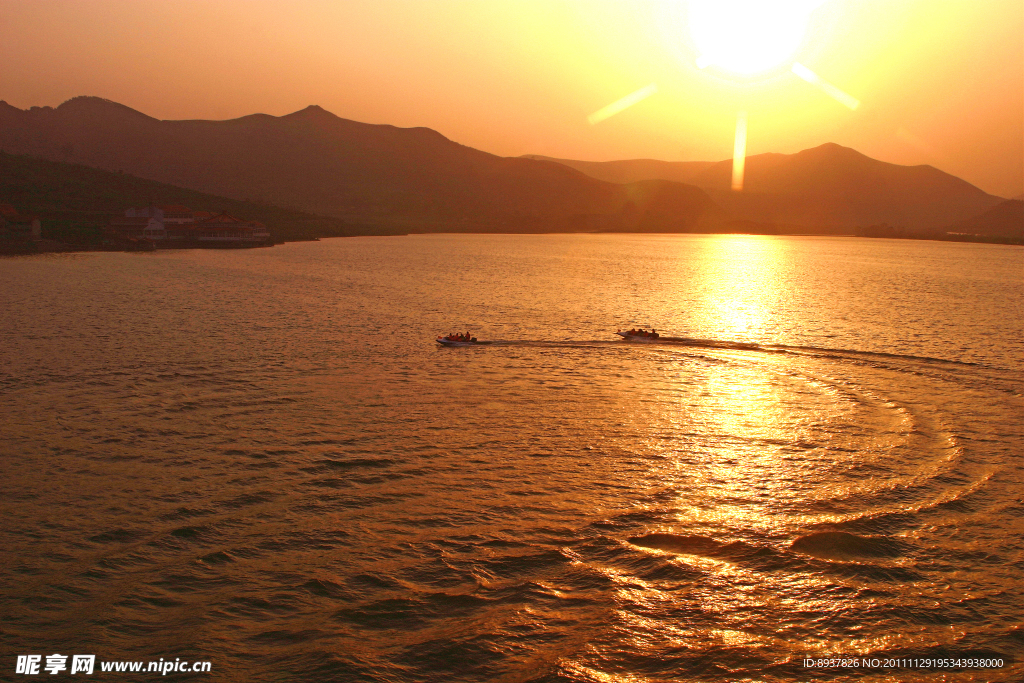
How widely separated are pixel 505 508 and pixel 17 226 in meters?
149

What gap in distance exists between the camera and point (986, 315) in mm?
67938

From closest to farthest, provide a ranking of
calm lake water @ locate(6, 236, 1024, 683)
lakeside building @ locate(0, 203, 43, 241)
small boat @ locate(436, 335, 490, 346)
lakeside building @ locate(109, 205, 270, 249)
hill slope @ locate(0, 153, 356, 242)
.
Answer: calm lake water @ locate(6, 236, 1024, 683) < small boat @ locate(436, 335, 490, 346) < lakeside building @ locate(0, 203, 43, 241) < hill slope @ locate(0, 153, 356, 242) < lakeside building @ locate(109, 205, 270, 249)

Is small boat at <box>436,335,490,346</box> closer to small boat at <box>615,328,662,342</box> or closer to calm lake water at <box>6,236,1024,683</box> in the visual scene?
calm lake water at <box>6,236,1024,683</box>

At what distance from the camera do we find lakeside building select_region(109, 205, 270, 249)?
159 meters

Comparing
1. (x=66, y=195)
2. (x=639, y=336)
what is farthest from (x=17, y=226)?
(x=639, y=336)

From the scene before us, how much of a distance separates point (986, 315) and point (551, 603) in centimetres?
7210

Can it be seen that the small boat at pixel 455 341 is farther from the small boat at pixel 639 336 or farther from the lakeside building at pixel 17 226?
the lakeside building at pixel 17 226

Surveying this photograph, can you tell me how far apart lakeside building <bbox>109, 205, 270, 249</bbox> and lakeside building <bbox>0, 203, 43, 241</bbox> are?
2222 cm

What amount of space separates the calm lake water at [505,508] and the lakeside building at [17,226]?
104 m

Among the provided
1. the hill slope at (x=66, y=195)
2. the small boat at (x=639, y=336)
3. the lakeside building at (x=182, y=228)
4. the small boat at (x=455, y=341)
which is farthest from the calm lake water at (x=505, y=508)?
the lakeside building at (x=182, y=228)

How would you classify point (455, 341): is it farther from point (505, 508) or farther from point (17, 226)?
point (17, 226)

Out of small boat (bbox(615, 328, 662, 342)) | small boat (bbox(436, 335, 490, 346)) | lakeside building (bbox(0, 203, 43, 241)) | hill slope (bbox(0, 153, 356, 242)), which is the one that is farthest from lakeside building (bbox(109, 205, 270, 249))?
small boat (bbox(615, 328, 662, 342))

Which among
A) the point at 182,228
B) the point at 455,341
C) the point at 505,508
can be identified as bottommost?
the point at 505,508

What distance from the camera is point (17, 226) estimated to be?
12938 centimetres
